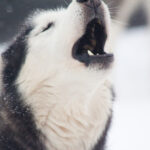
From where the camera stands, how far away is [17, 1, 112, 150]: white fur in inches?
119

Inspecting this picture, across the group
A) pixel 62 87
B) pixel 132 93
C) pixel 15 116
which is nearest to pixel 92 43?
pixel 62 87

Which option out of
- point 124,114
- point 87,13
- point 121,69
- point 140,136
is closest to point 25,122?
point 87,13

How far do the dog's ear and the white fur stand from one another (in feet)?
0.21

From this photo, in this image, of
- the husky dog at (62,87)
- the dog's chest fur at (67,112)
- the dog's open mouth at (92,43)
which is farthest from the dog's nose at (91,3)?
the dog's chest fur at (67,112)

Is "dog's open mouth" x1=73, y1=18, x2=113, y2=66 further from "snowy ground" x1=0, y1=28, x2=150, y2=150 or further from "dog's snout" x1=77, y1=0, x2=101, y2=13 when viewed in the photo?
"snowy ground" x1=0, y1=28, x2=150, y2=150

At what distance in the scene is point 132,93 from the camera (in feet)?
24.8

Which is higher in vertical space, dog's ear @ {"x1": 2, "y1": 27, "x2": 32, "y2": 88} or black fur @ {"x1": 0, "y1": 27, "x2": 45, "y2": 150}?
dog's ear @ {"x1": 2, "y1": 27, "x2": 32, "y2": 88}

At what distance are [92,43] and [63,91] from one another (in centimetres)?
38

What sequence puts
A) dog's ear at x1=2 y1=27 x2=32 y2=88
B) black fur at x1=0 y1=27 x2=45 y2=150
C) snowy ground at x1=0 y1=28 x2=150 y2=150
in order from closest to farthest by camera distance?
black fur at x1=0 y1=27 x2=45 y2=150
dog's ear at x1=2 y1=27 x2=32 y2=88
snowy ground at x1=0 y1=28 x2=150 y2=150

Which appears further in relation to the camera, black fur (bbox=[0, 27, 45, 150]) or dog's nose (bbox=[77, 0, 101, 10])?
black fur (bbox=[0, 27, 45, 150])

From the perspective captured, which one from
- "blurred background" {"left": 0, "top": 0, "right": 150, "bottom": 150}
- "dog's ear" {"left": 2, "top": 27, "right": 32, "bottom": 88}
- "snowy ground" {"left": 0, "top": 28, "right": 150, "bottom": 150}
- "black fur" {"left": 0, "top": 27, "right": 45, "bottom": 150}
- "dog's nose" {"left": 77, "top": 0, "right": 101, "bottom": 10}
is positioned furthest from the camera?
"blurred background" {"left": 0, "top": 0, "right": 150, "bottom": 150}

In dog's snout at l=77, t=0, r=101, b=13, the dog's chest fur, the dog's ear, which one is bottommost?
the dog's chest fur

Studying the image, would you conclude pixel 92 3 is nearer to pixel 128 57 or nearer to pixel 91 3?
pixel 91 3

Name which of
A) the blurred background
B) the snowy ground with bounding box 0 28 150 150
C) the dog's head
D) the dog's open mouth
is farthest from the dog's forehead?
the blurred background
